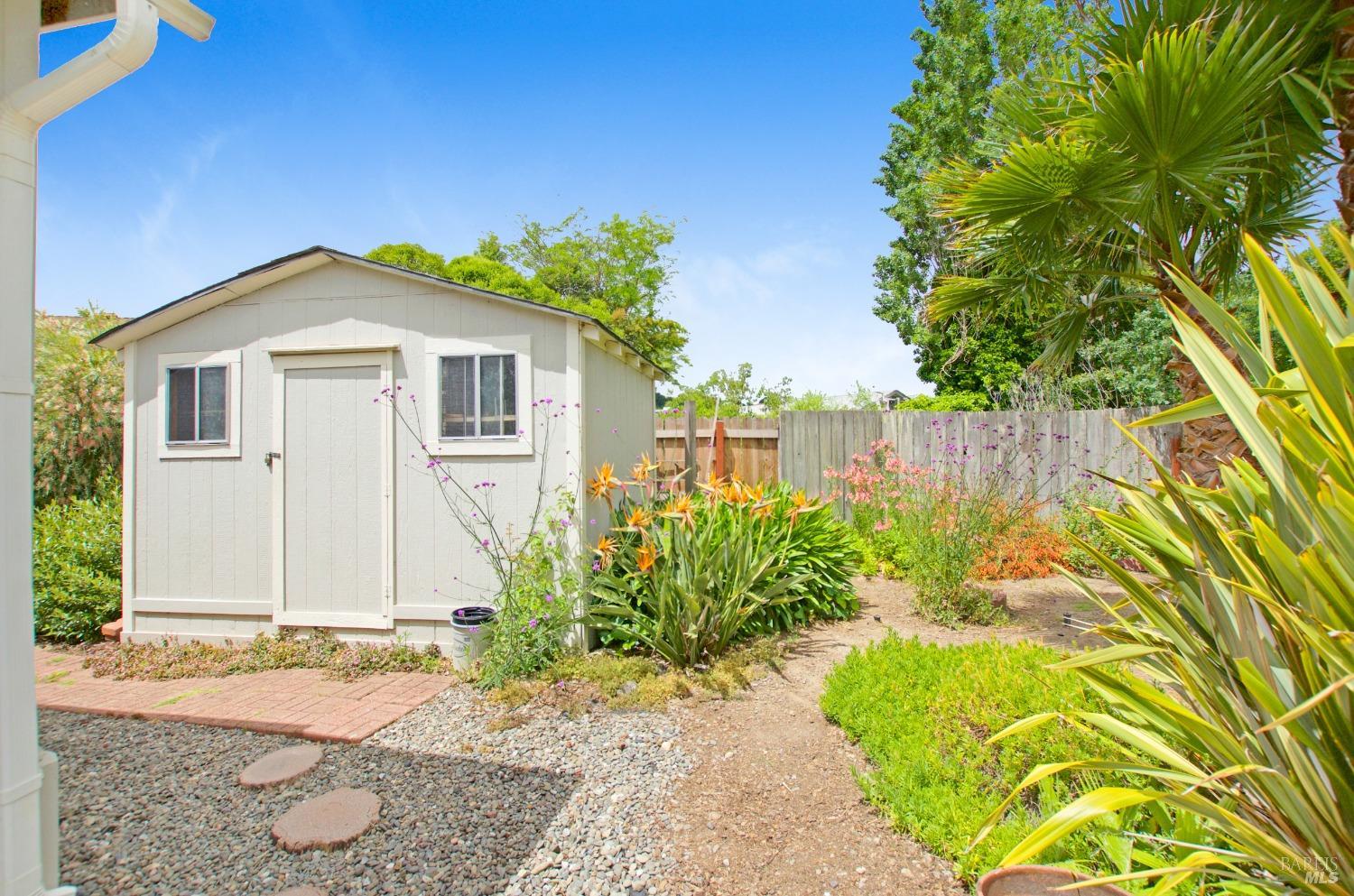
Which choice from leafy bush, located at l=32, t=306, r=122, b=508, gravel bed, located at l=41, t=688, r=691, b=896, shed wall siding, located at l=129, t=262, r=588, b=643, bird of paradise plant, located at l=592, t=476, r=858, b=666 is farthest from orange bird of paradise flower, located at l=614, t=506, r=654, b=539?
leafy bush, located at l=32, t=306, r=122, b=508

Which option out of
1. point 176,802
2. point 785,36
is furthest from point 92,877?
point 785,36

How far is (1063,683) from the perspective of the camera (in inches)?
113

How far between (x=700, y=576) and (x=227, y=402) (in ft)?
13.9

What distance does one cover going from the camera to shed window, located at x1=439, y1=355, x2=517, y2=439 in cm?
497

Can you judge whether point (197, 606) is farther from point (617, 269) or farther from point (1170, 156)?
→ point (617, 269)

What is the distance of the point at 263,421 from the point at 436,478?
5.35 ft

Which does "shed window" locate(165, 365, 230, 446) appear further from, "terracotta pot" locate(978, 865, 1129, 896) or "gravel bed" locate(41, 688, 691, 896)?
"terracotta pot" locate(978, 865, 1129, 896)

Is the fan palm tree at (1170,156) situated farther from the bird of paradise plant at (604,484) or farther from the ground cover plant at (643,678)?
the bird of paradise plant at (604,484)

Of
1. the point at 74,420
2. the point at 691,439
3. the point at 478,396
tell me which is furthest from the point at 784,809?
the point at 74,420

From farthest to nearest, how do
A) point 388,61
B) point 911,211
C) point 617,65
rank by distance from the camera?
point 911,211
point 617,65
point 388,61

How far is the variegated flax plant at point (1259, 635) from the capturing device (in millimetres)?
1338

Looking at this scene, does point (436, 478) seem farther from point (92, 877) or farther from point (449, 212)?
point (449, 212)

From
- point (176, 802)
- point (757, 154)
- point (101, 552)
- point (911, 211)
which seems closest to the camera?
point (176, 802)

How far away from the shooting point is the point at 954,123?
570 inches
